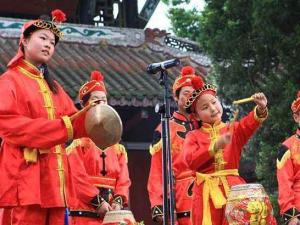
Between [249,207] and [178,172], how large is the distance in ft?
6.59

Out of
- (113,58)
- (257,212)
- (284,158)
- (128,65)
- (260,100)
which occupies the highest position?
(113,58)

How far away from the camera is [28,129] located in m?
4.37

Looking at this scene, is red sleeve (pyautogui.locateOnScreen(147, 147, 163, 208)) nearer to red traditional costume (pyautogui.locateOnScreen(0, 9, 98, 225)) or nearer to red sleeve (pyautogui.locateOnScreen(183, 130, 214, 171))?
red sleeve (pyautogui.locateOnScreen(183, 130, 214, 171))

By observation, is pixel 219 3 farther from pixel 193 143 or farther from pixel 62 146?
pixel 62 146

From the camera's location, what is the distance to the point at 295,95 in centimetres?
761

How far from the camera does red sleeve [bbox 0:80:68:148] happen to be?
436 centimetres

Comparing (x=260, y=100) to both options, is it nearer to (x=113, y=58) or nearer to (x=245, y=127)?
(x=245, y=127)

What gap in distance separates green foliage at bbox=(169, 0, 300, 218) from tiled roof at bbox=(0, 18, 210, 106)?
1.31m

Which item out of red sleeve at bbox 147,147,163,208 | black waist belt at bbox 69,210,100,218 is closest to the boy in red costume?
black waist belt at bbox 69,210,100,218

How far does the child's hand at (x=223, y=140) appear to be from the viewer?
5.39 m

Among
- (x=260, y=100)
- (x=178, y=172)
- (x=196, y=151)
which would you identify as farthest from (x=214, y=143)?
(x=178, y=172)

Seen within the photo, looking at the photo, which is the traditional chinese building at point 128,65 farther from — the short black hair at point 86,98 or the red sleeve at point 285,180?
the red sleeve at point 285,180

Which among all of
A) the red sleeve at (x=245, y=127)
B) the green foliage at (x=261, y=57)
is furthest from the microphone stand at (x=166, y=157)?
the green foliage at (x=261, y=57)

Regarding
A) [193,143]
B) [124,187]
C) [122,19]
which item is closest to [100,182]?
[124,187]
